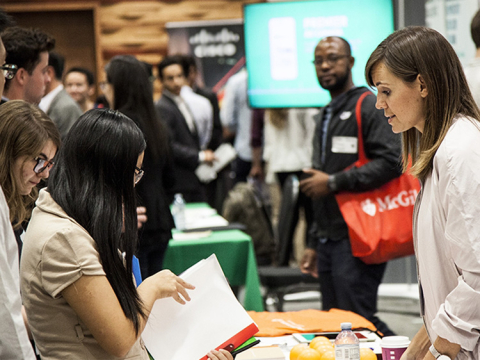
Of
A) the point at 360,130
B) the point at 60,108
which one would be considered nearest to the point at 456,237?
the point at 360,130

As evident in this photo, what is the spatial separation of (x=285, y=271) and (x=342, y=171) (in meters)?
1.28

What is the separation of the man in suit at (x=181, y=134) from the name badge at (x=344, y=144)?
1.85 meters

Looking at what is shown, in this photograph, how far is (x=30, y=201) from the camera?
2.21m

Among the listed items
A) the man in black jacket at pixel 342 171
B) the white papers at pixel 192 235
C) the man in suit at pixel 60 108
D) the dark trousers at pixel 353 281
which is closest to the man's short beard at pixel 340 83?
the man in black jacket at pixel 342 171

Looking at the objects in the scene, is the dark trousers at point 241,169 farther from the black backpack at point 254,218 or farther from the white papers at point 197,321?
the white papers at point 197,321

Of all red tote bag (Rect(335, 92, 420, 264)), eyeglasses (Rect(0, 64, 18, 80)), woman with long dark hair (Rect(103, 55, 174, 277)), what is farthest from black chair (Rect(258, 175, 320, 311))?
eyeglasses (Rect(0, 64, 18, 80))

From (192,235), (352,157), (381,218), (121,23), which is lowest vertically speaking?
(192,235)

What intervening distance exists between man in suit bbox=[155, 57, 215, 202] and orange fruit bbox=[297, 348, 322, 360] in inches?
118

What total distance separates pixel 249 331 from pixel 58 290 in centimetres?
56

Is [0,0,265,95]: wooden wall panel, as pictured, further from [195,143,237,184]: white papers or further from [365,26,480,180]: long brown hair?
[365,26,480,180]: long brown hair

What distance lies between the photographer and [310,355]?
1.79 metres

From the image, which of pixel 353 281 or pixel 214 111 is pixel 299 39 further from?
pixel 214 111

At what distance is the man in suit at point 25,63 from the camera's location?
2721 millimetres

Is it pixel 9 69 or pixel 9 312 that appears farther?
pixel 9 69
